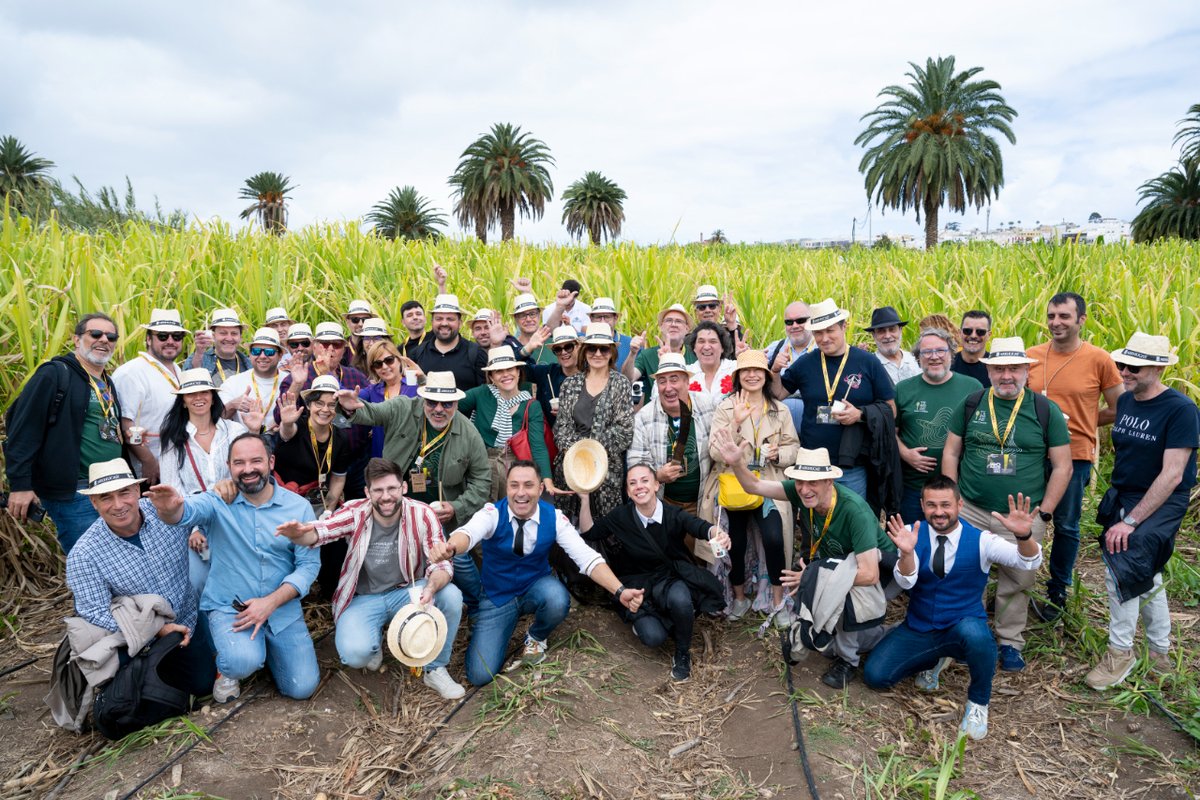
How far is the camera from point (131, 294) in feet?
18.1

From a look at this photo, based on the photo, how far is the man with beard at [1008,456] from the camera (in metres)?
3.68

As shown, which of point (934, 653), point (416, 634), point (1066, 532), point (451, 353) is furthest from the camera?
point (451, 353)

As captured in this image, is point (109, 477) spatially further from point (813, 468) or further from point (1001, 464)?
point (1001, 464)


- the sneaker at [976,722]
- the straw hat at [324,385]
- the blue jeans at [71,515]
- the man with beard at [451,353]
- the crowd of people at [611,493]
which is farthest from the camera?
the man with beard at [451,353]

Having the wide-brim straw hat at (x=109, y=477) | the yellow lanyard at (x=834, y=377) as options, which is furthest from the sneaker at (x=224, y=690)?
the yellow lanyard at (x=834, y=377)

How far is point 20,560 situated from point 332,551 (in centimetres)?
215

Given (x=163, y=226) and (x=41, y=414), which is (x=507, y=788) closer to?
(x=41, y=414)

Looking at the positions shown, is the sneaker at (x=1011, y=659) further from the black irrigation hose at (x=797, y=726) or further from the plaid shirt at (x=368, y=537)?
the plaid shirt at (x=368, y=537)

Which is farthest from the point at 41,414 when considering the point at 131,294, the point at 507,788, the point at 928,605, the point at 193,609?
the point at 928,605

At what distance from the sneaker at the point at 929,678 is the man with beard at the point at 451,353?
126 inches

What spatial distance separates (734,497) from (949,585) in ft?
3.82

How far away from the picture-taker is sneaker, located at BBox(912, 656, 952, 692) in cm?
377

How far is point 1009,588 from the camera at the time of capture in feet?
Answer: 12.6

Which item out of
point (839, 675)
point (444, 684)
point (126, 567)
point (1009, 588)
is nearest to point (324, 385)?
point (126, 567)
